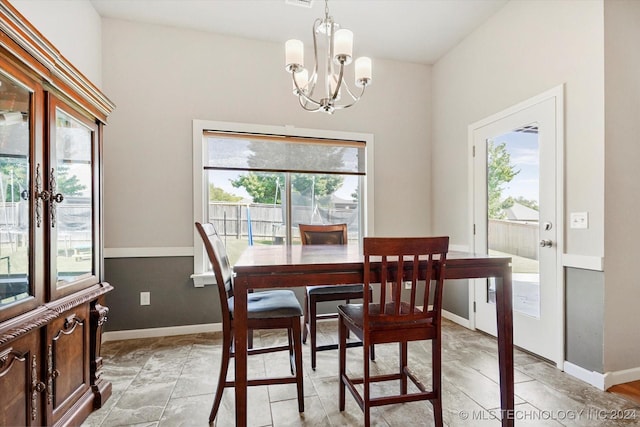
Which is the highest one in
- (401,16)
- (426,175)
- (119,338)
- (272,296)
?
(401,16)

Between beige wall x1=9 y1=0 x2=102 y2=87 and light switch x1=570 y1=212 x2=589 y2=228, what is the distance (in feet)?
12.0

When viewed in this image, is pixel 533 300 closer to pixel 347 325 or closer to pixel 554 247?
pixel 554 247

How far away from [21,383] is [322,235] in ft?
6.89

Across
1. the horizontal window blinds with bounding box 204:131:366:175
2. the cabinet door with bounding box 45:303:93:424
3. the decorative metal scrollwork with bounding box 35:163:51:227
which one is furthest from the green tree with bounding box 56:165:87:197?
the horizontal window blinds with bounding box 204:131:366:175

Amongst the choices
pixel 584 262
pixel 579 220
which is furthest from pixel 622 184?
pixel 584 262

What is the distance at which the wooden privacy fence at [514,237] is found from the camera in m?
2.51

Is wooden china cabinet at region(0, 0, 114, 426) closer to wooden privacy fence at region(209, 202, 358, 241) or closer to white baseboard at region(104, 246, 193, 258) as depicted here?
white baseboard at region(104, 246, 193, 258)

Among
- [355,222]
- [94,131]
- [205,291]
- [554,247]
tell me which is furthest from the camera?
[355,222]

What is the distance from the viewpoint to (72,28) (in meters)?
2.42

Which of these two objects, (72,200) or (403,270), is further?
(72,200)

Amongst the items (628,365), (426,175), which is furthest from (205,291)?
(628,365)

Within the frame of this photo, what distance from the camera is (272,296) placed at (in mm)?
2068

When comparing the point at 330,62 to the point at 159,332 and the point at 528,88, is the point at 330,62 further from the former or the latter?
the point at 159,332

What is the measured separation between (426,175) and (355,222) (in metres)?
1.01
